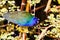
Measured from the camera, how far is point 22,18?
4.89ft

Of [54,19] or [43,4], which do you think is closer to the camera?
[54,19]

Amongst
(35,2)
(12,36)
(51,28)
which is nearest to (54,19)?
(51,28)

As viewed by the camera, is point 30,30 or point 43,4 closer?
point 30,30

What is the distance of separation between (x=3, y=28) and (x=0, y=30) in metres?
0.03

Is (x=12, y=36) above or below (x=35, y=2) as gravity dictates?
below

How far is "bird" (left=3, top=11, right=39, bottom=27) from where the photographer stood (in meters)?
1.47

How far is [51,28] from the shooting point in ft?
5.33

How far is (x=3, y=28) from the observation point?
64.4 inches

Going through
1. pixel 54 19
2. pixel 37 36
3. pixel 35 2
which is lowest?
pixel 37 36

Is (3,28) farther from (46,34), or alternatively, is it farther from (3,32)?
(46,34)

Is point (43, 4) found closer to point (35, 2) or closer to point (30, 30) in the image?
point (35, 2)

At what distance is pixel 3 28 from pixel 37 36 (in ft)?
0.87

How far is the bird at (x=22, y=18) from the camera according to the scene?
1.47 meters

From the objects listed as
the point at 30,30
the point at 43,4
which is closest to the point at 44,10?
the point at 43,4
